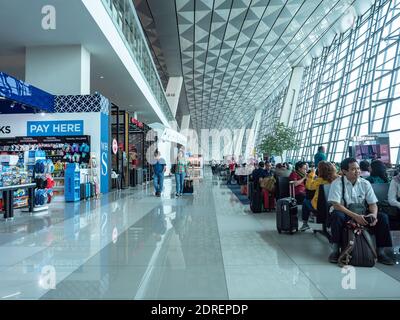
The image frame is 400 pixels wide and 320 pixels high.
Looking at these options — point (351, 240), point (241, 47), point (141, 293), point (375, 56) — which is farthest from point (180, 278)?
point (241, 47)

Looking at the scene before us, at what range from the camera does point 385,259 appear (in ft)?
11.2

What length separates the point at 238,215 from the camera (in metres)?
6.61

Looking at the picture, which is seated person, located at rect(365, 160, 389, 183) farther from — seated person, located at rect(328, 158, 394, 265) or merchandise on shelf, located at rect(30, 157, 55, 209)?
merchandise on shelf, located at rect(30, 157, 55, 209)

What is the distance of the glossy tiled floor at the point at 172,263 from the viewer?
2656mm

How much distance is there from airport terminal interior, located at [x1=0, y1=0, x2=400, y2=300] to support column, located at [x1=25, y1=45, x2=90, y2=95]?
0.14 feet

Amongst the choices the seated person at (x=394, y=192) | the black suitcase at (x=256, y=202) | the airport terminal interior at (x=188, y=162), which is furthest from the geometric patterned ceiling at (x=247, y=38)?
the seated person at (x=394, y=192)

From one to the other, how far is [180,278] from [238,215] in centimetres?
378

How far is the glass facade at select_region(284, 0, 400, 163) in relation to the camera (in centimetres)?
1137

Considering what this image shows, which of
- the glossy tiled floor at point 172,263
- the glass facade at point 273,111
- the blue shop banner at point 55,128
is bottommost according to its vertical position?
the glossy tiled floor at point 172,263

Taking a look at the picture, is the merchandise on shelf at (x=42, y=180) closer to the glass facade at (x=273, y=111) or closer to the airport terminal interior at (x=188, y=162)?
the airport terminal interior at (x=188, y=162)

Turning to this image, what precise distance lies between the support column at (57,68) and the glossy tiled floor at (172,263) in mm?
5569

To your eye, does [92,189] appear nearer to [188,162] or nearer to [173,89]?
[188,162]

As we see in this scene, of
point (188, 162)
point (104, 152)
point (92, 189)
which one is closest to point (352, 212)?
point (92, 189)

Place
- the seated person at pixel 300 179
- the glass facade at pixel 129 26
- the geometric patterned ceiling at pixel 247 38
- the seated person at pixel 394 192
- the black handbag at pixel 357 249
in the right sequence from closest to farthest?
the black handbag at pixel 357 249
the seated person at pixel 394 192
the seated person at pixel 300 179
the glass facade at pixel 129 26
the geometric patterned ceiling at pixel 247 38
